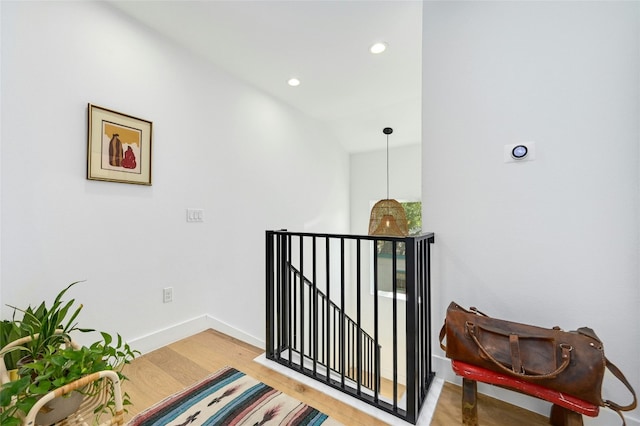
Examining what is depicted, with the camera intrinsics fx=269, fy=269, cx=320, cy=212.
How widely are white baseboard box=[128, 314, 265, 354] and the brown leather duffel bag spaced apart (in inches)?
77.7

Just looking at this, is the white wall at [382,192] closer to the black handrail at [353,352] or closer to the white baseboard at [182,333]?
the black handrail at [353,352]

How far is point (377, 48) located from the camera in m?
2.39

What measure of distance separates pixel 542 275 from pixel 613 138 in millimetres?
743

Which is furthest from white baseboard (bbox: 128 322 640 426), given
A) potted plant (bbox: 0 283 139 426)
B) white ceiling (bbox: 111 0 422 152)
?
white ceiling (bbox: 111 0 422 152)

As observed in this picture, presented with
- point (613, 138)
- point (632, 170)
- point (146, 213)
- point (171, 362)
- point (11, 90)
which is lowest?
point (171, 362)

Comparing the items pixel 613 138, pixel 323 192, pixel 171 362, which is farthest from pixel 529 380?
pixel 323 192

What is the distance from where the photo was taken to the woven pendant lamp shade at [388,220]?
3051mm

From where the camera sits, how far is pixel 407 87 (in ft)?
10.2

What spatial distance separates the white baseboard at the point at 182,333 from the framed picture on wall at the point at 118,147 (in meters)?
1.21

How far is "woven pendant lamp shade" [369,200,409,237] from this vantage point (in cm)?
305

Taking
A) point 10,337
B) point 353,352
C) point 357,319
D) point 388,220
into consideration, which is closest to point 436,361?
point 357,319

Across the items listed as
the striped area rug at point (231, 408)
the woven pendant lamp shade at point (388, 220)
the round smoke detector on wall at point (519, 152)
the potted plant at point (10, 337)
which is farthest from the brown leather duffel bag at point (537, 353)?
the potted plant at point (10, 337)

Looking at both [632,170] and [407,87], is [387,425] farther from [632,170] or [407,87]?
[407,87]

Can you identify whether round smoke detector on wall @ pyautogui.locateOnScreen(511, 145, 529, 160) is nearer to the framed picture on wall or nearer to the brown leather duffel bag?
the brown leather duffel bag
